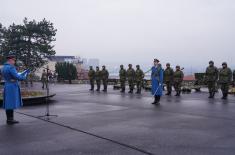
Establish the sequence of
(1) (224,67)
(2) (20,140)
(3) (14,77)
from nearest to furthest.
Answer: (2) (20,140)
(3) (14,77)
(1) (224,67)

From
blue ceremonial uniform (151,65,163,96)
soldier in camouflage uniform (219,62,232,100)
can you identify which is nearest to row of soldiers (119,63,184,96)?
soldier in camouflage uniform (219,62,232,100)

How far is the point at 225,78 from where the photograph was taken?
17094 mm

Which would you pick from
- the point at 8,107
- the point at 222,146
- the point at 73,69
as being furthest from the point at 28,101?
the point at 73,69

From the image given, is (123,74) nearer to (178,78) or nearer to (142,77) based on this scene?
(142,77)

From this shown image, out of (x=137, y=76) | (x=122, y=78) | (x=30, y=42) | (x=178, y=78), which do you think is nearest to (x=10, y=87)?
(x=178, y=78)

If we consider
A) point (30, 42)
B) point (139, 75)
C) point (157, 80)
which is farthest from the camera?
point (30, 42)

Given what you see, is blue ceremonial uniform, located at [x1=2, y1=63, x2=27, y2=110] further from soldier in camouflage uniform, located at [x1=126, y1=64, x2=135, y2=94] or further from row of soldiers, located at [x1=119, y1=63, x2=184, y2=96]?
soldier in camouflage uniform, located at [x1=126, y1=64, x2=135, y2=94]

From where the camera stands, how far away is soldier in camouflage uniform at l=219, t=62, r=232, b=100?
55.5 ft

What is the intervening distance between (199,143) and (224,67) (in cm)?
1148

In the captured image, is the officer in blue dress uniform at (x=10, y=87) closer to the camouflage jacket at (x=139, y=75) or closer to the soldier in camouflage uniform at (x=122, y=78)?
the camouflage jacket at (x=139, y=75)

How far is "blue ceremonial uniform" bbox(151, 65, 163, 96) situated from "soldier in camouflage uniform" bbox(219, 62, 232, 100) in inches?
171

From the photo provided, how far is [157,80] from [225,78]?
4623 millimetres

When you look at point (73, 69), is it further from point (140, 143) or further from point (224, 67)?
point (140, 143)

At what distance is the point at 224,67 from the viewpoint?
17281 millimetres
